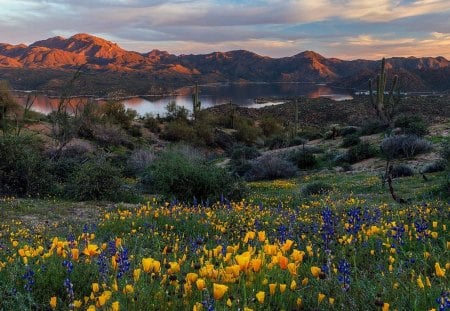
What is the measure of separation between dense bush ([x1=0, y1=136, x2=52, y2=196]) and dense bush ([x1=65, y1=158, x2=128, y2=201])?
0.86 meters

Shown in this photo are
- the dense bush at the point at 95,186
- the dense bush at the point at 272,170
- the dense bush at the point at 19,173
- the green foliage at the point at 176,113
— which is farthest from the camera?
the green foliage at the point at 176,113

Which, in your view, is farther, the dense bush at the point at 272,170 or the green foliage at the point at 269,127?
the green foliage at the point at 269,127

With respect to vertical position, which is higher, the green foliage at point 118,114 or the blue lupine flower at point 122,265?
the blue lupine flower at point 122,265

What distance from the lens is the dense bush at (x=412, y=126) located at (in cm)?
2761

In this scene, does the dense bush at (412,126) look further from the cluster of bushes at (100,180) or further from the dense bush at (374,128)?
the cluster of bushes at (100,180)

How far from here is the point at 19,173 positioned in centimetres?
1314

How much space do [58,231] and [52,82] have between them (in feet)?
544

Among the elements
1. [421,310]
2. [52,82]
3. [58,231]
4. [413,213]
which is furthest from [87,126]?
[52,82]

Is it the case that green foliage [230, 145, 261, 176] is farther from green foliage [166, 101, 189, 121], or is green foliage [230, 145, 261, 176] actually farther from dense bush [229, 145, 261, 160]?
green foliage [166, 101, 189, 121]

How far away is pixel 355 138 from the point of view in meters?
29.9

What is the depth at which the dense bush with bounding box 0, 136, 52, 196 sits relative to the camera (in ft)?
42.9

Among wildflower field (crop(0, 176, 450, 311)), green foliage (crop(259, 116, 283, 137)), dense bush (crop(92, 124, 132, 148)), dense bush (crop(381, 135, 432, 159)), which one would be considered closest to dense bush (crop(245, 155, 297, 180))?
dense bush (crop(381, 135, 432, 159))

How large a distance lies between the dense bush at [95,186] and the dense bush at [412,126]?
19.6 m

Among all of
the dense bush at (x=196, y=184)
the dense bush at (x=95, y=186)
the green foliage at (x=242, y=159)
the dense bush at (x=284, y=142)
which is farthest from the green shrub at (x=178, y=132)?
the dense bush at (x=196, y=184)
